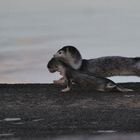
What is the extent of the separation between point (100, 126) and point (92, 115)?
1536mm

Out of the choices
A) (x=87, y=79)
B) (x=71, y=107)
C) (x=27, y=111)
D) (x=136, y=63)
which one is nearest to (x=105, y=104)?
(x=71, y=107)

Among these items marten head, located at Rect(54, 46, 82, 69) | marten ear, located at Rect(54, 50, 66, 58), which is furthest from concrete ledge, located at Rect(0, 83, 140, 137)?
marten ear, located at Rect(54, 50, 66, 58)

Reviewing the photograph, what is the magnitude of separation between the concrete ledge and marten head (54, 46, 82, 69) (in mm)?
1145

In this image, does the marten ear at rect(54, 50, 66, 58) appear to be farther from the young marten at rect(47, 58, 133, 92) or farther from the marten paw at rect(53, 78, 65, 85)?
the marten paw at rect(53, 78, 65, 85)

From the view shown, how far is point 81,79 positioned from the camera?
712 inches

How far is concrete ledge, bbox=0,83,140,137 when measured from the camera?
1157cm

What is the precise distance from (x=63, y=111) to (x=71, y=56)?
5756 mm

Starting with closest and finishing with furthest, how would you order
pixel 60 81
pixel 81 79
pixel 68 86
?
pixel 68 86
pixel 81 79
pixel 60 81

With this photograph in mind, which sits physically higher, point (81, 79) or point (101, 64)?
point (101, 64)

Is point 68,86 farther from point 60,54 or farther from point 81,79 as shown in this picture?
point 60,54

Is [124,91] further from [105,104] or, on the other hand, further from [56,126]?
[56,126]

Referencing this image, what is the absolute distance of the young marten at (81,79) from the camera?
17.5m

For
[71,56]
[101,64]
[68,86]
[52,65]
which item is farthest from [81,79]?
[101,64]

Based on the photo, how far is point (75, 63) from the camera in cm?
1983
